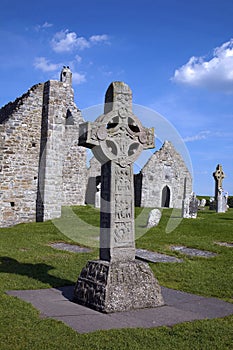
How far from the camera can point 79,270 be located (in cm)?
703

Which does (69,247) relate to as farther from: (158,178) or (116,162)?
(158,178)

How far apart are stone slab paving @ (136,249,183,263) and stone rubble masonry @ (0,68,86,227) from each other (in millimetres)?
7265

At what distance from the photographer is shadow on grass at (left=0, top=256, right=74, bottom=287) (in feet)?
20.4

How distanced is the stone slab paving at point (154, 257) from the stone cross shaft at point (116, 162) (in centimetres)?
279

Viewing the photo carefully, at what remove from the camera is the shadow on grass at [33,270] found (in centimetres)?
622

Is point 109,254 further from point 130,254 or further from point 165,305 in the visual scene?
point 165,305

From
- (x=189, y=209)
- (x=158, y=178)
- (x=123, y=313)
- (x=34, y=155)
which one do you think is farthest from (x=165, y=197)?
(x=123, y=313)

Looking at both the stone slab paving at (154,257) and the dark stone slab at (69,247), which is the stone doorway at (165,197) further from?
the stone slab paving at (154,257)

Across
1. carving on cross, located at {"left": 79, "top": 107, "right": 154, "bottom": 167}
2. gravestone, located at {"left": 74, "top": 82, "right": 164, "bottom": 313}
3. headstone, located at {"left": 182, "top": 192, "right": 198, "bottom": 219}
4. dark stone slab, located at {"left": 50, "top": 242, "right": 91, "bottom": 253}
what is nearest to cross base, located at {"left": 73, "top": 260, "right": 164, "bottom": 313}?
gravestone, located at {"left": 74, "top": 82, "right": 164, "bottom": 313}

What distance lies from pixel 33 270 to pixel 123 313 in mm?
2764

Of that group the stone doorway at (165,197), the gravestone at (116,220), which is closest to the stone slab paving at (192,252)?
A: the gravestone at (116,220)

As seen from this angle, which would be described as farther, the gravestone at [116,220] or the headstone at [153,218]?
the headstone at [153,218]

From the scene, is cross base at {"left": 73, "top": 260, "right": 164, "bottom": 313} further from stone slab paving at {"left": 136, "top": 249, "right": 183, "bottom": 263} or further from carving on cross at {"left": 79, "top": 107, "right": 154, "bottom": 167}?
stone slab paving at {"left": 136, "top": 249, "right": 183, "bottom": 263}

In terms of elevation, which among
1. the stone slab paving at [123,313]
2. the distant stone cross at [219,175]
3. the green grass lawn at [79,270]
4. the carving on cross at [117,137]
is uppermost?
the distant stone cross at [219,175]
